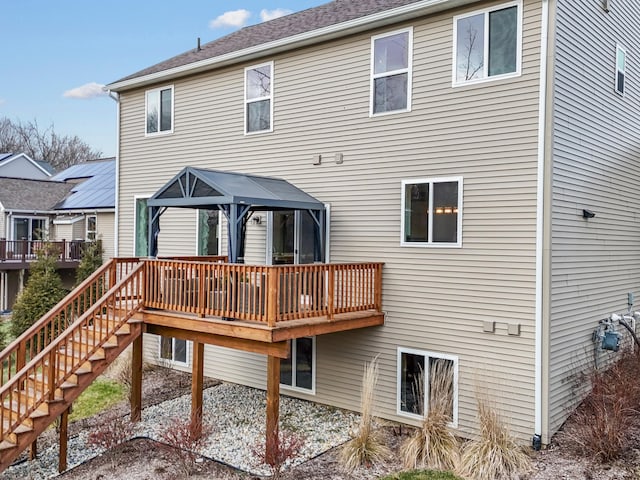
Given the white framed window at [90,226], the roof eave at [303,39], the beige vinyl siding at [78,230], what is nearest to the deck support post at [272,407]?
the roof eave at [303,39]

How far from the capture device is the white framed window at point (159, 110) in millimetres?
12625

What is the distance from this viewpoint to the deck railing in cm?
1955

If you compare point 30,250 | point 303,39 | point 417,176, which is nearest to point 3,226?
point 30,250

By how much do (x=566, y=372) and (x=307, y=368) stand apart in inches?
180

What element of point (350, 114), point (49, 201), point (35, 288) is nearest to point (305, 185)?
point (350, 114)

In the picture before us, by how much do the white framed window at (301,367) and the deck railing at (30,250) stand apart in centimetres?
1288

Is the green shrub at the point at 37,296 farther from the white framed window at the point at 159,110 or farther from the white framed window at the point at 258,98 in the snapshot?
the white framed window at the point at 258,98

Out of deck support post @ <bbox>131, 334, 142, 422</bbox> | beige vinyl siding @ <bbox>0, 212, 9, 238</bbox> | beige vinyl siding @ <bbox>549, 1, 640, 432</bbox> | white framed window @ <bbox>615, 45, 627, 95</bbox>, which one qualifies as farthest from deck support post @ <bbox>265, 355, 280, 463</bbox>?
beige vinyl siding @ <bbox>0, 212, 9, 238</bbox>

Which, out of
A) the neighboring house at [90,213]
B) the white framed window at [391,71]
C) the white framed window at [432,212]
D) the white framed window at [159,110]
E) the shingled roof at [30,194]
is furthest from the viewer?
the shingled roof at [30,194]

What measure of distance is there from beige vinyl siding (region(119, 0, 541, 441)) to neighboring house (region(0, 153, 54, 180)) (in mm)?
26408

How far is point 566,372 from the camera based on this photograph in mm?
8172

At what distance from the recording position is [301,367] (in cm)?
1034

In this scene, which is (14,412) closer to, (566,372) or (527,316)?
(527,316)

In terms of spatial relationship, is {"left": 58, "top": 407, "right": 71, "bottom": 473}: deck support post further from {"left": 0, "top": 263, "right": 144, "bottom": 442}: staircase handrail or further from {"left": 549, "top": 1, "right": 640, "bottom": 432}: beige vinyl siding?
{"left": 549, "top": 1, "right": 640, "bottom": 432}: beige vinyl siding
